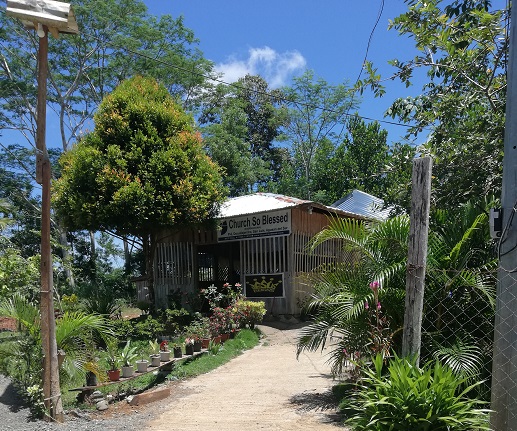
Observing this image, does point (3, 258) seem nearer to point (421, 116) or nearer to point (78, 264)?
point (421, 116)

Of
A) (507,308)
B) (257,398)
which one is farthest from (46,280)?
(507,308)

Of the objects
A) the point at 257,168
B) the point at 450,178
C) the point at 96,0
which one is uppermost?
the point at 96,0

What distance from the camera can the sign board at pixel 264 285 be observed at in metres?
14.7

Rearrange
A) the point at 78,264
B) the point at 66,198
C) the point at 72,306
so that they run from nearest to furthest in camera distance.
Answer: the point at 72,306
the point at 66,198
the point at 78,264

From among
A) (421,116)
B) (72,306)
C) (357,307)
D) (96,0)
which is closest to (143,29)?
(96,0)

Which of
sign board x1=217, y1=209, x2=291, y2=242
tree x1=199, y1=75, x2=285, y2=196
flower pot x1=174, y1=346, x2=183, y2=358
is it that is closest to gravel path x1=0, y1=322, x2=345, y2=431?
flower pot x1=174, y1=346, x2=183, y2=358

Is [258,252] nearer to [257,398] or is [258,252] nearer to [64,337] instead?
[257,398]

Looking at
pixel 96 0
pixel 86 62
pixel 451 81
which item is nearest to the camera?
pixel 451 81

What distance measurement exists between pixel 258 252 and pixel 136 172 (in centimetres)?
426

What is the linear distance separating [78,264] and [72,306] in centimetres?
1628

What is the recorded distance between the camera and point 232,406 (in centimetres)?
738

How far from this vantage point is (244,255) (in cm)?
1566

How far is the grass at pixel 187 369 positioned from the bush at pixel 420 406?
524 centimetres

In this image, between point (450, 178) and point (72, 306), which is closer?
point (450, 178)
